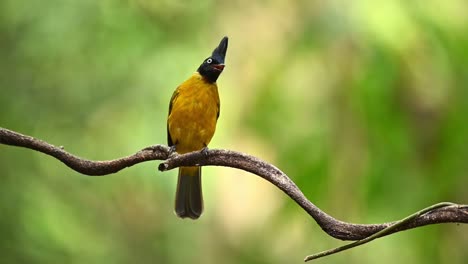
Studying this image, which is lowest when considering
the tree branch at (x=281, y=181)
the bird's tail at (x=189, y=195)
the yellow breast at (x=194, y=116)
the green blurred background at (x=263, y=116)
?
the tree branch at (x=281, y=181)

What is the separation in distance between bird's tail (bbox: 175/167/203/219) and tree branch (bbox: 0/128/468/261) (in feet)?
6.12

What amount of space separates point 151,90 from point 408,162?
8.26 ft

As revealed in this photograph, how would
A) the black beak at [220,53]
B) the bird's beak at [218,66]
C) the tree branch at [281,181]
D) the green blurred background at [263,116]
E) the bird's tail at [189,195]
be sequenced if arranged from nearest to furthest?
the tree branch at [281,181] < the black beak at [220,53] < the bird's beak at [218,66] < the bird's tail at [189,195] < the green blurred background at [263,116]

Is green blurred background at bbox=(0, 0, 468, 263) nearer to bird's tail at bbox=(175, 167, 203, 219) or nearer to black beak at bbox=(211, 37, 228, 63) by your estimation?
bird's tail at bbox=(175, 167, 203, 219)

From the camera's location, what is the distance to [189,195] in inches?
153

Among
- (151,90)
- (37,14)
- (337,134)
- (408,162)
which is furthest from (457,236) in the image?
(37,14)

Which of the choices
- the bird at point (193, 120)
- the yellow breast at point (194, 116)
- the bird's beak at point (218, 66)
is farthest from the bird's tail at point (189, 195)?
the bird's beak at point (218, 66)

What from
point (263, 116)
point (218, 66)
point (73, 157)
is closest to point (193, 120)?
point (218, 66)

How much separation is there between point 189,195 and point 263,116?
2.80m

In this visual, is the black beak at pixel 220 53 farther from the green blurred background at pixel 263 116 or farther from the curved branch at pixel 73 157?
the green blurred background at pixel 263 116

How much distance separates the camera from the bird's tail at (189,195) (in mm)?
3738

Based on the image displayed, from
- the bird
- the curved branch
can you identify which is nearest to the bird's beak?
the bird

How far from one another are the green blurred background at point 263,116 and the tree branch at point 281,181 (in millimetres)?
4339

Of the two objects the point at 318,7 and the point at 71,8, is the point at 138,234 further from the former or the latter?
the point at 318,7
